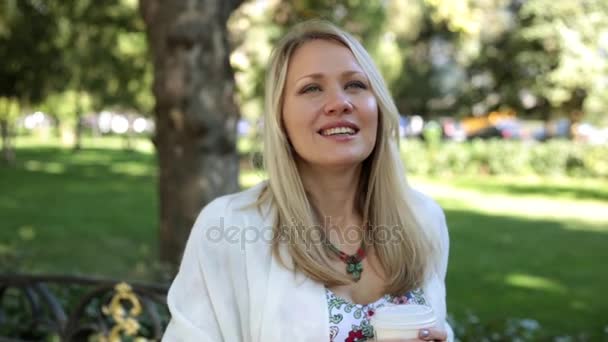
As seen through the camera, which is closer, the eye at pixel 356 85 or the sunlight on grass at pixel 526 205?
the eye at pixel 356 85

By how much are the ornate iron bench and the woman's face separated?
4.54 feet

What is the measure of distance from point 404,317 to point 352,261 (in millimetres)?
369

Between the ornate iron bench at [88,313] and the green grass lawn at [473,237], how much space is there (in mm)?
897

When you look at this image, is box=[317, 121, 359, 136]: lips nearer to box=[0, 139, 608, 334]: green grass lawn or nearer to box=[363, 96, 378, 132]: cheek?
box=[363, 96, 378, 132]: cheek

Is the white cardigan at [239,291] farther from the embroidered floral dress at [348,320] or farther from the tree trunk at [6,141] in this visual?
the tree trunk at [6,141]

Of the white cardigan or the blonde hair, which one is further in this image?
the blonde hair

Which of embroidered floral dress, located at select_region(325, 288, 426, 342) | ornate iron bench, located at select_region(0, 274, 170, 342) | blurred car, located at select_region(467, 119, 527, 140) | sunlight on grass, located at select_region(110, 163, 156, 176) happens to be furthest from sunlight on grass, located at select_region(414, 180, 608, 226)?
blurred car, located at select_region(467, 119, 527, 140)

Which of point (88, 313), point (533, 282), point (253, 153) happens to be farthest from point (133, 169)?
point (253, 153)

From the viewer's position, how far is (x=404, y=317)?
1.48m

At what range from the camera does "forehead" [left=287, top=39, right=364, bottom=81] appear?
1.78 metres

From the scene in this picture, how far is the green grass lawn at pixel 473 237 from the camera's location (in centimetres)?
679

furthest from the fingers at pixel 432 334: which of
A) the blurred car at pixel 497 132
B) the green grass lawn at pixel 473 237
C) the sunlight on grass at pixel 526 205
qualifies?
the blurred car at pixel 497 132

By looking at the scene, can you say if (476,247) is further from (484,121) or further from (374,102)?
(484,121)

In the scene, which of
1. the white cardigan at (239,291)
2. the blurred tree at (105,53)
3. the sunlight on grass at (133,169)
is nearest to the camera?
the white cardigan at (239,291)
